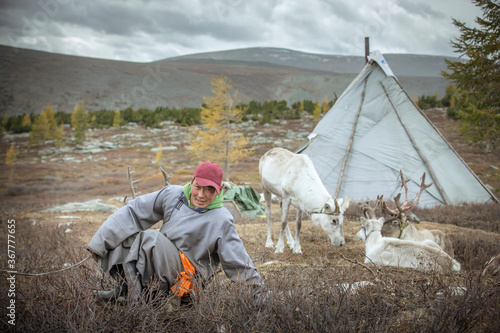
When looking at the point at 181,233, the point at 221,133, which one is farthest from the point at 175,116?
the point at 181,233

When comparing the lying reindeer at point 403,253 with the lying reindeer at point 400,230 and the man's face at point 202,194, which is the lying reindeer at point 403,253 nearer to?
the lying reindeer at point 400,230

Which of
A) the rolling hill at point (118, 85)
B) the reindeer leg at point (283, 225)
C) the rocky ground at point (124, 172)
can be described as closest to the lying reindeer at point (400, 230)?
the rocky ground at point (124, 172)

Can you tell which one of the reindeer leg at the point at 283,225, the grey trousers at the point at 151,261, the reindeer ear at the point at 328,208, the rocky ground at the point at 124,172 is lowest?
the rocky ground at the point at 124,172

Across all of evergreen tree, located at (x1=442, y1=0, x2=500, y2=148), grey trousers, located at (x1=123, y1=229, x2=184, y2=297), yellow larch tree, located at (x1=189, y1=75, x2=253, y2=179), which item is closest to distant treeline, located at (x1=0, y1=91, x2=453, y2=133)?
yellow larch tree, located at (x1=189, y1=75, x2=253, y2=179)

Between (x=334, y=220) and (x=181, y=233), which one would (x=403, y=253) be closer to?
(x=334, y=220)

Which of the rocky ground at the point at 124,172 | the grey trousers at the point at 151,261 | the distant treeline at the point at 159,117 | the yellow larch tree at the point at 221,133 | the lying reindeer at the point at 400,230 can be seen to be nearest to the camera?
the grey trousers at the point at 151,261

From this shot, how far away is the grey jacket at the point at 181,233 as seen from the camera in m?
2.89

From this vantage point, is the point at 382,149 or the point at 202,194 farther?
the point at 382,149

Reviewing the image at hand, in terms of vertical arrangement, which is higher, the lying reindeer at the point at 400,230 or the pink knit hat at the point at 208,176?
the pink knit hat at the point at 208,176

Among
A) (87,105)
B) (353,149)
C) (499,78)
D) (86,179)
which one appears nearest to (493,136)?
(499,78)

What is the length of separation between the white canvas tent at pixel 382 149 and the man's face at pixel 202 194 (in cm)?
930

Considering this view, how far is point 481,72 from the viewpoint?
1052 centimetres

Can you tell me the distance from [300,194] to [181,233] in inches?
154

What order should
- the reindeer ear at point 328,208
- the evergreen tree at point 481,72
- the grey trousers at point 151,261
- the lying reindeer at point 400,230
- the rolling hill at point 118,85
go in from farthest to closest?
the rolling hill at point 118,85
the evergreen tree at point 481,72
the lying reindeer at point 400,230
the reindeer ear at point 328,208
the grey trousers at point 151,261
